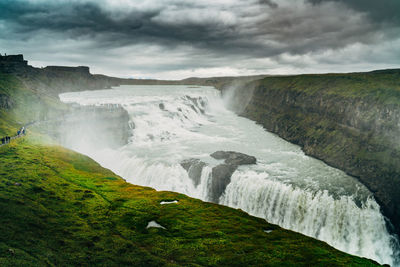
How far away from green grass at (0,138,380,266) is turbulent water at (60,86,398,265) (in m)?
13.6

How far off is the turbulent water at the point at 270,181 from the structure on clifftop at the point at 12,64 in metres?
66.1

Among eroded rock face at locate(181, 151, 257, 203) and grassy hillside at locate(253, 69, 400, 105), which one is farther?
grassy hillside at locate(253, 69, 400, 105)

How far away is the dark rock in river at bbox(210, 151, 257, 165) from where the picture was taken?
5694 centimetres

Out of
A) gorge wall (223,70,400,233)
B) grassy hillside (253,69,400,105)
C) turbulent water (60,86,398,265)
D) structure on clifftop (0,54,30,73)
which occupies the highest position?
structure on clifftop (0,54,30,73)

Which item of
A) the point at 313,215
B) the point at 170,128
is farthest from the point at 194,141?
the point at 313,215

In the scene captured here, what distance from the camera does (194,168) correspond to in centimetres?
5466

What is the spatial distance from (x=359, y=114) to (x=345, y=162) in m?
15.4

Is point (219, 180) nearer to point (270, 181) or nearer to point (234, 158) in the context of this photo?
point (234, 158)

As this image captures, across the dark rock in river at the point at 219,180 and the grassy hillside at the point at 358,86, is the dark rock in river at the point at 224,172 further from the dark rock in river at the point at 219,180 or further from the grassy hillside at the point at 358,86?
the grassy hillside at the point at 358,86

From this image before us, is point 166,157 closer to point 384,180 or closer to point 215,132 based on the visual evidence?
point 215,132

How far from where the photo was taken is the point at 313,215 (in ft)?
143

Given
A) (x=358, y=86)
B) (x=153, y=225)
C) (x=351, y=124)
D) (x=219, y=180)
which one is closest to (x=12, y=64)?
(x=219, y=180)

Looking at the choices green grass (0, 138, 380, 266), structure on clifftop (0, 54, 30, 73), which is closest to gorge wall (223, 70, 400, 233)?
green grass (0, 138, 380, 266)

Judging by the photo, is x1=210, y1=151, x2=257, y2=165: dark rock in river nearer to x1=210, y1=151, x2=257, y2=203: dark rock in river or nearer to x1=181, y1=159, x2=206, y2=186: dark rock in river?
x1=210, y1=151, x2=257, y2=203: dark rock in river
